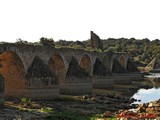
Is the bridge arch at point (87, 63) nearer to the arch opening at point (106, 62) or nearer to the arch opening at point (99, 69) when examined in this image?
the arch opening at point (99, 69)

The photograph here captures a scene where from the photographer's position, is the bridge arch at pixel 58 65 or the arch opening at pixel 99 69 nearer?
the bridge arch at pixel 58 65


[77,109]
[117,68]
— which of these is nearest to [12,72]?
[77,109]

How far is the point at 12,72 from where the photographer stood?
43.1 metres

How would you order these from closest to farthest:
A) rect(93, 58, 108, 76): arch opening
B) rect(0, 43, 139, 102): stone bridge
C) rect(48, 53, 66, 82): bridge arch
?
1. rect(0, 43, 139, 102): stone bridge
2. rect(48, 53, 66, 82): bridge arch
3. rect(93, 58, 108, 76): arch opening

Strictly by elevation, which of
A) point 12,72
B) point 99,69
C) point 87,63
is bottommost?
point 12,72

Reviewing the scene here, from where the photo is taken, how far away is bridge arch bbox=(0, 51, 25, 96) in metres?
42.7

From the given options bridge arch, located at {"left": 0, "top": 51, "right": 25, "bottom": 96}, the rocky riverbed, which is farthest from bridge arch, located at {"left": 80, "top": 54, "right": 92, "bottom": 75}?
bridge arch, located at {"left": 0, "top": 51, "right": 25, "bottom": 96}

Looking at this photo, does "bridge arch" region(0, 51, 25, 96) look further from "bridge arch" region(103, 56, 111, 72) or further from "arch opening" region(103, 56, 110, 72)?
"arch opening" region(103, 56, 110, 72)

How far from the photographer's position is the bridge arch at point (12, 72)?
42719mm

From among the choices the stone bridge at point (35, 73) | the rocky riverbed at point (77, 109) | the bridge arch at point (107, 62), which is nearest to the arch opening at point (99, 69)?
the bridge arch at point (107, 62)

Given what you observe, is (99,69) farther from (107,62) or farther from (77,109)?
(77,109)

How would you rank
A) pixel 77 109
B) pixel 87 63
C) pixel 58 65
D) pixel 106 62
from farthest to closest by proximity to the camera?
pixel 106 62, pixel 87 63, pixel 58 65, pixel 77 109

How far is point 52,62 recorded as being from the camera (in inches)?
2173

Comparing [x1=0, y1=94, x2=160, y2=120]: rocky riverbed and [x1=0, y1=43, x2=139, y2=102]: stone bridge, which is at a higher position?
[x1=0, y1=43, x2=139, y2=102]: stone bridge
